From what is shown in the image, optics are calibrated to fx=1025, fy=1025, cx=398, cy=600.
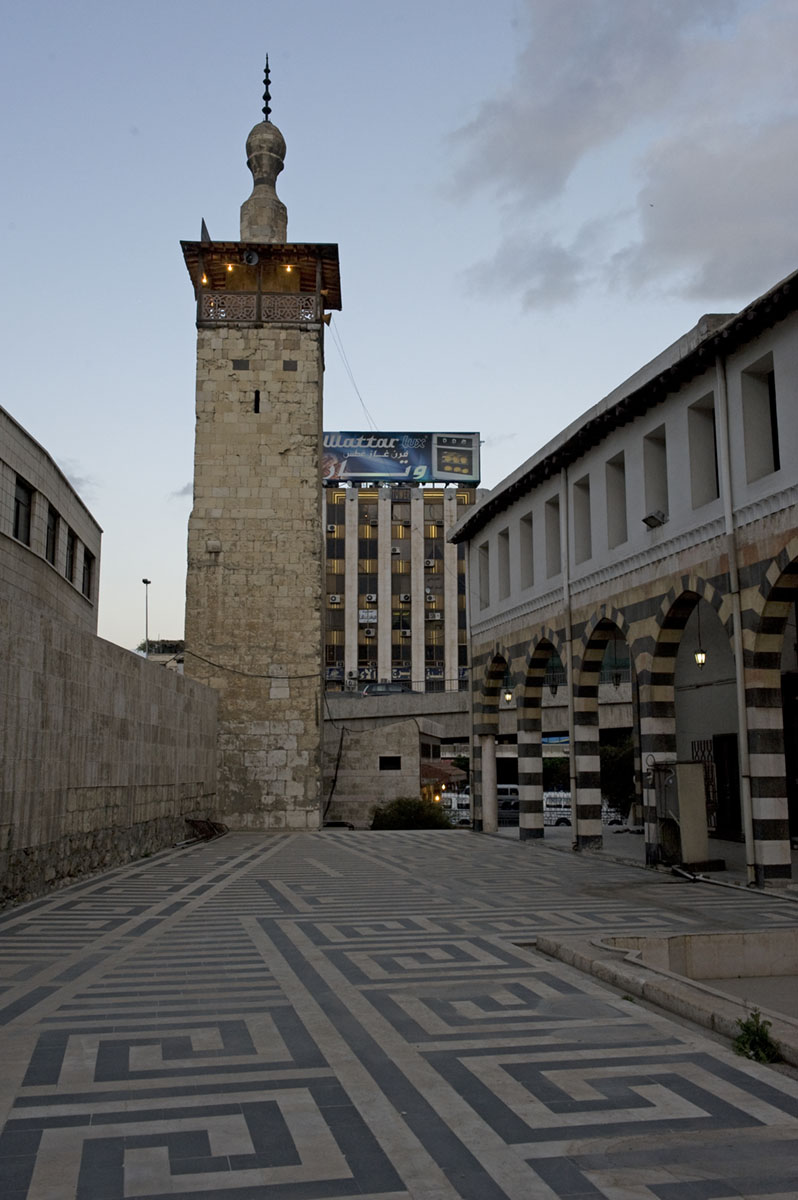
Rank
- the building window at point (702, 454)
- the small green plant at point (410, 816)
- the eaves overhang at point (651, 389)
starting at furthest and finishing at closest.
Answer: the small green plant at point (410, 816)
the building window at point (702, 454)
the eaves overhang at point (651, 389)

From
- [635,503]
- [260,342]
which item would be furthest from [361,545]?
[635,503]

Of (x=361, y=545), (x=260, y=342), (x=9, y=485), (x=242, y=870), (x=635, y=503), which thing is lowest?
(x=242, y=870)

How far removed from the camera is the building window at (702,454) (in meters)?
14.0

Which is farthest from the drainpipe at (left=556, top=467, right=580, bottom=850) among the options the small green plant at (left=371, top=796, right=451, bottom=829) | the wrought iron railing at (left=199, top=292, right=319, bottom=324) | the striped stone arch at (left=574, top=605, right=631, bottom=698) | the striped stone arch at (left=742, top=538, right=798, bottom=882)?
the wrought iron railing at (left=199, top=292, right=319, bottom=324)

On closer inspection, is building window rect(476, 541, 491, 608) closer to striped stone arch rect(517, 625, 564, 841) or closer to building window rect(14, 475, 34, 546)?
striped stone arch rect(517, 625, 564, 841)

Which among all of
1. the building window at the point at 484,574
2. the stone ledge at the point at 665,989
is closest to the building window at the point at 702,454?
the stone ledge at the point at 665,989

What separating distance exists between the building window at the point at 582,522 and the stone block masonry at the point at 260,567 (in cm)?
978

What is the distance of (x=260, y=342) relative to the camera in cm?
2745

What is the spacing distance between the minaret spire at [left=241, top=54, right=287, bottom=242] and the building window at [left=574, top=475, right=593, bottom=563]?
15.1 metres

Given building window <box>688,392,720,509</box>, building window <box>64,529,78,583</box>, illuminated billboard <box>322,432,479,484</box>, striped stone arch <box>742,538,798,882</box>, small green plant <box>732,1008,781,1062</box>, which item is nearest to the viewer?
small green plant <box>732,1008,781,1062</box>

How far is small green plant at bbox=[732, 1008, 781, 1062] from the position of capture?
5.14 m

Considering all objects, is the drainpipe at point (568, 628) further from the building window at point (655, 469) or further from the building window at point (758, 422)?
the building window at point (758, 422)

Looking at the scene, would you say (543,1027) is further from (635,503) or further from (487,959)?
(635,503)

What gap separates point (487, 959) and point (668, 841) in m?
7.46
